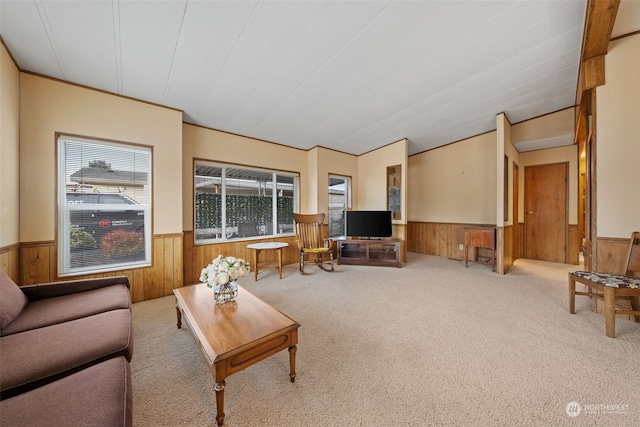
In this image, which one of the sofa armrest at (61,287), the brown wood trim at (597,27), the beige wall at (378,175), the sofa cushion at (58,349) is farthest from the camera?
the beige wall at (378,175)

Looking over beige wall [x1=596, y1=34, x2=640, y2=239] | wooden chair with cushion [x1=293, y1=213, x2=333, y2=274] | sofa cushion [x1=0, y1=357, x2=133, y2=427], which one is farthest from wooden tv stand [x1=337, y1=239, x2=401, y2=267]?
sofa cushion [x1=0, y1=357, x2=133, y2=427]

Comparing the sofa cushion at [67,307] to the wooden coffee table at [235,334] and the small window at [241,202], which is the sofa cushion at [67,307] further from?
the small window at [241,202]

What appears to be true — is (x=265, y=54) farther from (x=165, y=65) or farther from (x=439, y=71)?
(x=439, y=71)

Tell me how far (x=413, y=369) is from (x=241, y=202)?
12.2 feet

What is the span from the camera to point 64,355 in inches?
46.3

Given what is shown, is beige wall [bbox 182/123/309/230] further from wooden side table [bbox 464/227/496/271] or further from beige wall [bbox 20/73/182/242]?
wooden side table [bbox 464/227/496/271]

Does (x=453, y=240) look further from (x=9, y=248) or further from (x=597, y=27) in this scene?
(x=9, y=248)

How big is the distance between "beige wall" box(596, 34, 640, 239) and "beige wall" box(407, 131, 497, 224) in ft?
7.90

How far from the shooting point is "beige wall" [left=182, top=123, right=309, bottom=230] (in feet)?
12.1

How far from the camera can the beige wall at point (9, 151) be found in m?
2.00

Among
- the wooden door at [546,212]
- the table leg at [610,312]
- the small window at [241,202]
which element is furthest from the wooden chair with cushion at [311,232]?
the wooden door at [546,212]

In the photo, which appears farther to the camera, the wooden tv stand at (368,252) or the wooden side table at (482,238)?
the wooden tv stand at (368,252)

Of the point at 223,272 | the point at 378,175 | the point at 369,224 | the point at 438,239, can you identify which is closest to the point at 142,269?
the point at 223,272

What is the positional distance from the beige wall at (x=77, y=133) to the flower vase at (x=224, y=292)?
73.2 inches
